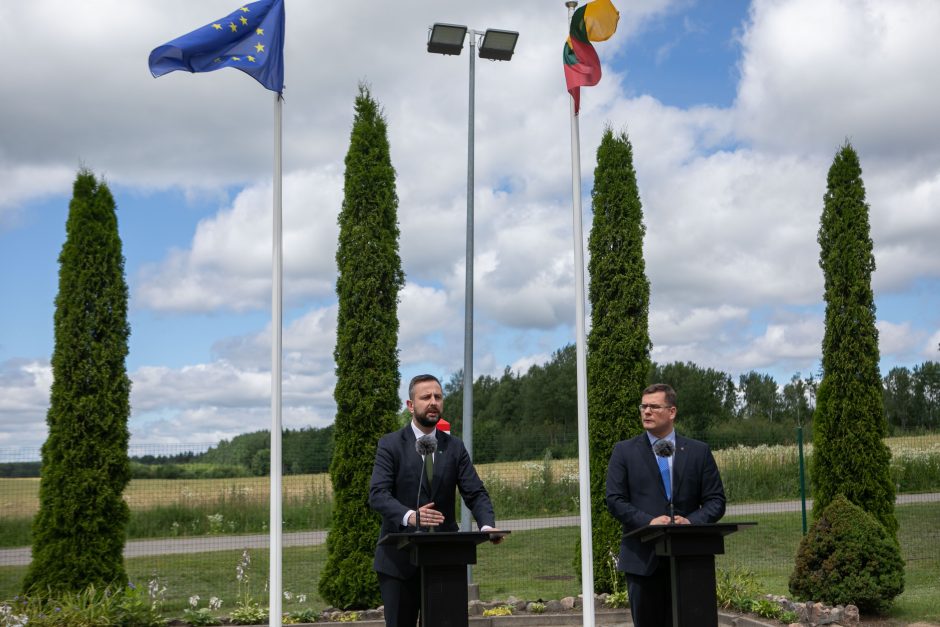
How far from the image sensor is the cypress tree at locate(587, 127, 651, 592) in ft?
36.2

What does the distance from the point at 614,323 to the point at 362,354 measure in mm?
3191

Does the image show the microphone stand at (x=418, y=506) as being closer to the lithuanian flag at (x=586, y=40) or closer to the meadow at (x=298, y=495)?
the lithuanian flag at (x=586, y=40)

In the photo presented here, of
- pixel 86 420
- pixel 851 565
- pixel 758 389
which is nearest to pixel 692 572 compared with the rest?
pixel 851 565

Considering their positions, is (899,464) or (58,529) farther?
(899,464)

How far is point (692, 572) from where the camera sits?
480 cm

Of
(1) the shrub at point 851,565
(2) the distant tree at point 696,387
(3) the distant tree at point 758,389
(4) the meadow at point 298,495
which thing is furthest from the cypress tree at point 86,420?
(3) the distant tree at point 758,389

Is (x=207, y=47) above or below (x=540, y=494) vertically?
above

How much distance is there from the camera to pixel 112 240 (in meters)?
10.2

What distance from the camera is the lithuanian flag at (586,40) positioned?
300 inches

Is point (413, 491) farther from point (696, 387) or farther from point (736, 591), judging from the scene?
point (696, 387)

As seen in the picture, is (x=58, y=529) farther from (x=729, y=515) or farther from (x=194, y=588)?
(x=729, y=515)

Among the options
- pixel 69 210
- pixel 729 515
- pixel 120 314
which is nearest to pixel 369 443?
pixel 120 314

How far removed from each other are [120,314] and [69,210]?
54.1 inches

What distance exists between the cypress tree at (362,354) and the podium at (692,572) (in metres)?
5.89
